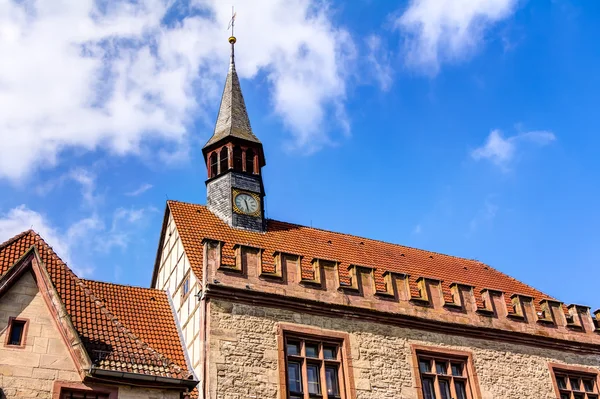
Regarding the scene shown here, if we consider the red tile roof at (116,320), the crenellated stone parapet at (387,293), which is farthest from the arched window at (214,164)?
the red tile roof at (116,320)

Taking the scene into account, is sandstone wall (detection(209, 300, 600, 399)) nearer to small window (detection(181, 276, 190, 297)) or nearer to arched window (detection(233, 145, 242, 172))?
small window (detection(181, 276, 190, 297))

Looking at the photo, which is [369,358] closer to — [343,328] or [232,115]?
[343,328]

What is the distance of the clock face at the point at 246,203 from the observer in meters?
19.7

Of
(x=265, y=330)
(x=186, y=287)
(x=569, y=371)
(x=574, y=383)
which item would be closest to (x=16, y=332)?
(x=186, y=287)

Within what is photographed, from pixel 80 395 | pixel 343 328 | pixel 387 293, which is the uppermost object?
pixel 387 293

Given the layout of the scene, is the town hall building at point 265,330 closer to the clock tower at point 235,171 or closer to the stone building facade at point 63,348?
the stone building facade at point 63,348

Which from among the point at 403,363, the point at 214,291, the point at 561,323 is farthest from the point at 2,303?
the point at 561,323

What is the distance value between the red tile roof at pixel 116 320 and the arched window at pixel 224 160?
486 cm

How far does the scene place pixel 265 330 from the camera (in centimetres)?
1403

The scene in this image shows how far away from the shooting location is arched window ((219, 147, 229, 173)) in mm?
20750

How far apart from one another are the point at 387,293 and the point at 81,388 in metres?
6.82

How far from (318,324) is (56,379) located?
524cm

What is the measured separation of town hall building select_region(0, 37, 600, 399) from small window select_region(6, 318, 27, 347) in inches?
0.9

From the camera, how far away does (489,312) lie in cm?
1655
